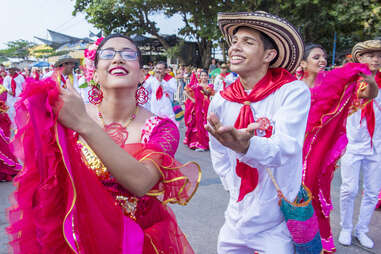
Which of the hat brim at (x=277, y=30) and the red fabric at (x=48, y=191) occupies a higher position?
the hat brim at (x=277, y=30)

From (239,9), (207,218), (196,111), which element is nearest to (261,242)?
(207,218)

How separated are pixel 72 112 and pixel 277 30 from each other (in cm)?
136

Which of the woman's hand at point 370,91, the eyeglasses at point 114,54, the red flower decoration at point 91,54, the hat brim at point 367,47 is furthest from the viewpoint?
the hat brim at point 367,47

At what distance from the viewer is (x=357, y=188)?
3621mm

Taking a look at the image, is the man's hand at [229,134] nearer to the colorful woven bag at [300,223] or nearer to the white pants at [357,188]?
the colorful woven bag at [300,223]

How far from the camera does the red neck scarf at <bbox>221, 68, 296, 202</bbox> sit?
78.6 inches

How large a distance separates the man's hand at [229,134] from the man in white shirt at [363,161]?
2.65m

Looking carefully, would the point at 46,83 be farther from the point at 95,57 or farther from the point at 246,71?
the point at 246,71

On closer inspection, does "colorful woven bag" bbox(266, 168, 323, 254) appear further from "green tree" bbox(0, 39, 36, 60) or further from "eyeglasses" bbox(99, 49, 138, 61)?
"green tree" bbox(0, 39, 36, 60)

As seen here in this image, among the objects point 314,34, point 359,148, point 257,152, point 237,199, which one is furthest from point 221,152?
point 314,34

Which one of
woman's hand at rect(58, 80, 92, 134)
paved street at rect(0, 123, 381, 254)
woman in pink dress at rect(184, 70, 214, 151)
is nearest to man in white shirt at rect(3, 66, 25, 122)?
woman in pink dress at rect(184, 70, 214, 151)

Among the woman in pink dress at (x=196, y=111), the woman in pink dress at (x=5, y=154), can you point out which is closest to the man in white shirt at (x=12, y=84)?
the woman in pink dress at (x=5, y=154)

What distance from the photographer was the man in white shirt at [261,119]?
1.90 meters

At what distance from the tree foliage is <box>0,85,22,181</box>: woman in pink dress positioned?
511 inches
